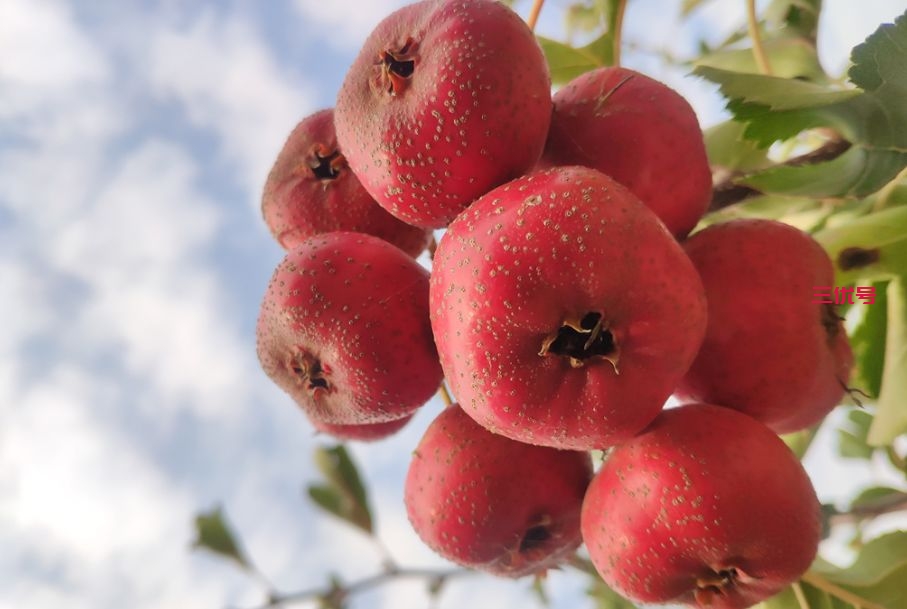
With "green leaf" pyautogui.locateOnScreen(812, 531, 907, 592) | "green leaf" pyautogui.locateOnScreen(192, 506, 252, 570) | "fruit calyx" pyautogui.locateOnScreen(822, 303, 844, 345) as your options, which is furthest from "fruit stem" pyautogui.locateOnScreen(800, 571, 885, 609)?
"green leaf" pyautogui.locateOnScreen(192, 506, 252, 570)

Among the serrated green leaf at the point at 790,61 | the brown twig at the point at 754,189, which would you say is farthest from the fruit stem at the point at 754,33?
the brown twig at the point at 754,189

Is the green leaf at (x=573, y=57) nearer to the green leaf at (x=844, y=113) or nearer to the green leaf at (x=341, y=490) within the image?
the green leaf at (x=844, y=113)

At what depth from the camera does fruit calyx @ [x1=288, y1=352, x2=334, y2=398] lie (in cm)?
76

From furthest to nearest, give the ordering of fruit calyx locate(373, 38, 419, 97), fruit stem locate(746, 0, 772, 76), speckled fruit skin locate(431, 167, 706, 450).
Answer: fruit stem locate(746, 0, 772, 76)
fruit calyx locate(373, 38, 419, 97)
speckled fruit skin locate(431, 167, 706, 450)

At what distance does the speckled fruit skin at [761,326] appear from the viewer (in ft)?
2.44

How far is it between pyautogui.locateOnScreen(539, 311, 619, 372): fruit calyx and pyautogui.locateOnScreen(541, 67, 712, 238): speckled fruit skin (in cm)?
20

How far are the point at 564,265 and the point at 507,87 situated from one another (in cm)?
19

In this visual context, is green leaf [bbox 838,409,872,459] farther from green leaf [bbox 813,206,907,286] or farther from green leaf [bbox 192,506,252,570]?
green leaf [bbox 192,506,252,570]

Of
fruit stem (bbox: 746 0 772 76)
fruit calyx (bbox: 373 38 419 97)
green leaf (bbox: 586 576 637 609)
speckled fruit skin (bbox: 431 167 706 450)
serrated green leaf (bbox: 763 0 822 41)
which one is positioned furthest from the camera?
green leaf (bbox: 586 576 637 609)

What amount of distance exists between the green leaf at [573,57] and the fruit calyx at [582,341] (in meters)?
0.50

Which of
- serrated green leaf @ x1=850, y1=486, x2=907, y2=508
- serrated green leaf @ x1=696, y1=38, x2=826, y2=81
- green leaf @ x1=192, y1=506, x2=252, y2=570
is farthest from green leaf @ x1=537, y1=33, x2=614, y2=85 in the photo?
green leaf @ x1=192, y1=506, x2=252, y2=570

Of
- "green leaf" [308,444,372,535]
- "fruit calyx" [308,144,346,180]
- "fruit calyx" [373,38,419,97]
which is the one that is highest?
"fruit calyx" [373,38,419,97]

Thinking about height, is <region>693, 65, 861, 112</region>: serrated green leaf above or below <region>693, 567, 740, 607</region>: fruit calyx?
above

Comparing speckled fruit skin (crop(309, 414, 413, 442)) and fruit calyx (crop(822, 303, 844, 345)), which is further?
speckled fruit skin (crop(309, 414, 413, 442))
